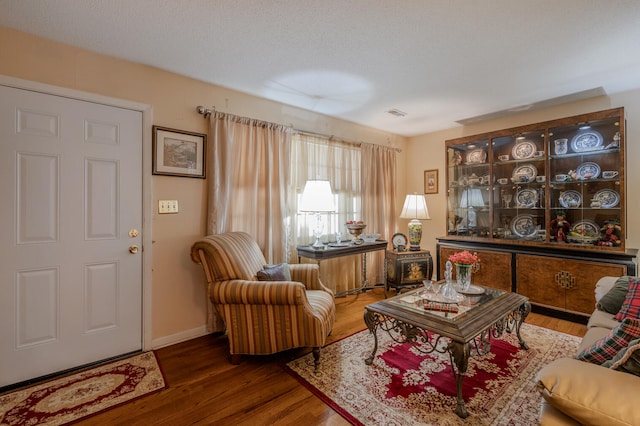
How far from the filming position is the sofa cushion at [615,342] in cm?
111

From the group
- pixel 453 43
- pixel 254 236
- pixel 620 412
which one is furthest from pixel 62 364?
pixel 453 43

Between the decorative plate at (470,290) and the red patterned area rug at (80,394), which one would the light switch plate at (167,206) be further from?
the decorative plate at (470,290)

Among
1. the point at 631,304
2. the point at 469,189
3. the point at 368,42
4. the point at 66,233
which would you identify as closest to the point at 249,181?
the point at 66,233

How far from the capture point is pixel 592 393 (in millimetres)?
918

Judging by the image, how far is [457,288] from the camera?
253 cm

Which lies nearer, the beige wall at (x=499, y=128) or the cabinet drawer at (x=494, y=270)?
the beige wall at (x=499, y=128)

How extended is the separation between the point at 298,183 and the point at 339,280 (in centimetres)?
148

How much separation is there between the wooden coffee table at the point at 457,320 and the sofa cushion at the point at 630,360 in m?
0.73

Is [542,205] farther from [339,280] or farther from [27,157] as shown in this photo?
[27,157]

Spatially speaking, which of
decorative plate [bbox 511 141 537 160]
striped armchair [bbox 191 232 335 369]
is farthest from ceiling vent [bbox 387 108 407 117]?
striped armchair [bbox 191 232 335 369]

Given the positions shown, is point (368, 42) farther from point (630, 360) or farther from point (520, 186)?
point (520, 186)

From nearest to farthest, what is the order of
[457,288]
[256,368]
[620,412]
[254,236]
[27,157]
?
[620,412], [27,157], [256,368], [457,288], [254,236]

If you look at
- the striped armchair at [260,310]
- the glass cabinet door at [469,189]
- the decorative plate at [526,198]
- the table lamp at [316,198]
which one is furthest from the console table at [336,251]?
the decorative plate at [526,198]

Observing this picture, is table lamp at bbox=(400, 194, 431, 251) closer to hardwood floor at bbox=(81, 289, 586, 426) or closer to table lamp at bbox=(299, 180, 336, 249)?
table lamp at bbox=(299, 180, 336, 249)
